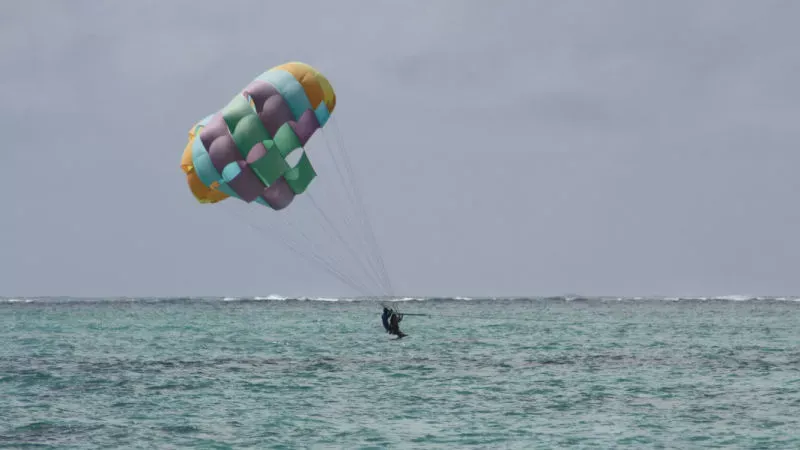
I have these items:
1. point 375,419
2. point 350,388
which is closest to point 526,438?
point 375,419

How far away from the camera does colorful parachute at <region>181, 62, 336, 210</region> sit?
30.4m

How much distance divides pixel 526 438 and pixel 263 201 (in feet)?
40.3

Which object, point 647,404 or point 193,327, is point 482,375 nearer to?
point 647,404

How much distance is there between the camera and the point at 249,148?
30453 millimetres

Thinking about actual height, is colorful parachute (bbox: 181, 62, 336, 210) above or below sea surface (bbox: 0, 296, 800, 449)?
above

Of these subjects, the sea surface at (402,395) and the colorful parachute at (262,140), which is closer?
the sea surface at (402,395)

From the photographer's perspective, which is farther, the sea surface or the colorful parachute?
the colorful parachute

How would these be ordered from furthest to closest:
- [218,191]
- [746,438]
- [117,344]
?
[117,344], [218,191], [746,438]

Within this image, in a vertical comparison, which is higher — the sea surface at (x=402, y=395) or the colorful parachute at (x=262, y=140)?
the colorful parachute at (x=262, y=140)

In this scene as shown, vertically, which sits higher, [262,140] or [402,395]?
[262,140]

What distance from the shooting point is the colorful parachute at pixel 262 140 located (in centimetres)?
3044

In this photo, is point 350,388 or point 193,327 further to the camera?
point 193,327

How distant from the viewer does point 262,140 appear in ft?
101

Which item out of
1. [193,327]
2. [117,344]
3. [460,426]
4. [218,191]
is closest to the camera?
[460,426]
